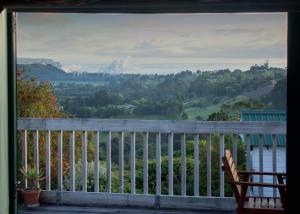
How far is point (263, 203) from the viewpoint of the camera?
13.9 ft

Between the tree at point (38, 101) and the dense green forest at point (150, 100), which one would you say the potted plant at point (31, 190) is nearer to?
the dense green forest at point (150, 100)

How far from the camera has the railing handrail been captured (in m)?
4.77

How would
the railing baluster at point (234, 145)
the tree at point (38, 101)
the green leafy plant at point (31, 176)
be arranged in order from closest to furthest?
the railing baluster at point (234, 145) → the green leafy plant at point (31, 176) → the tree at point (38, 101)

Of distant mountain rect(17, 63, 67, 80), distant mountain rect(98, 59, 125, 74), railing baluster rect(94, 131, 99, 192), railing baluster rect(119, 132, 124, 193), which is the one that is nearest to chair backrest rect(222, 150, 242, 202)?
railing baluster rect(119, 132, 124, 193)

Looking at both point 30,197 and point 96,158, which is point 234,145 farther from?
point 30,197

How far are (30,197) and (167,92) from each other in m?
1.73

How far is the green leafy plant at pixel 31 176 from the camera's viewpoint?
5.08 m

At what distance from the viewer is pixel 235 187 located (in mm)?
4074

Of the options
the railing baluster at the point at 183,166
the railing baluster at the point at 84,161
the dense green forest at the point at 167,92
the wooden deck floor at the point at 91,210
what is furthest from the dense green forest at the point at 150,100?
the wooden deck floor at the point at 91,210

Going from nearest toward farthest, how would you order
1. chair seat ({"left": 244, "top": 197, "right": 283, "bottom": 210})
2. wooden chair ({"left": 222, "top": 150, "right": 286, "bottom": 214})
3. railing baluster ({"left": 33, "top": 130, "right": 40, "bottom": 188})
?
wooden chair ({"left": 222, "top": 150, "right": 286, "bottom": 214}) < chair seat ({"left": 244, "top": 197, "right": 283, "bottom": 210}) < railing baluster ({"left": 33, "top": 130, "right": 40, "bottom": 188})

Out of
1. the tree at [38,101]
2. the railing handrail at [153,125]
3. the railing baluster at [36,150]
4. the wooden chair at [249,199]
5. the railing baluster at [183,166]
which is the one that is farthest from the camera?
the tree at [38,101]

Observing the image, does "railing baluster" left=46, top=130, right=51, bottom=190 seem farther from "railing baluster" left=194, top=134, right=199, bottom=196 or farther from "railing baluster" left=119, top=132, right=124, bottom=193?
"railing baluster" left=194, top=134, right=199, bottom=196

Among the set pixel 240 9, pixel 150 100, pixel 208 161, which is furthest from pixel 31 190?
pixel 240 9

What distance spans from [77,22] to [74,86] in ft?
2.23
